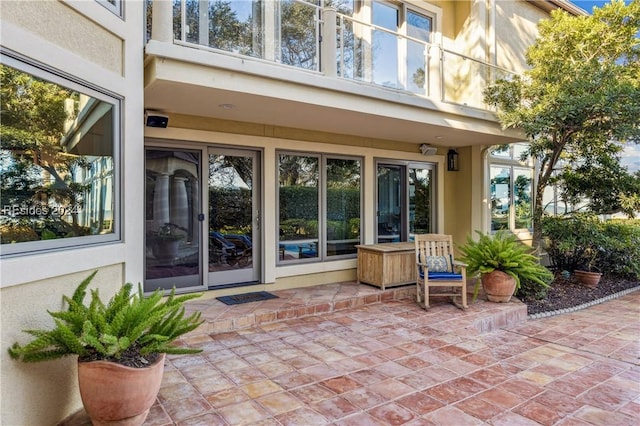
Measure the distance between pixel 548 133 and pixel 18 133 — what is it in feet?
24.1

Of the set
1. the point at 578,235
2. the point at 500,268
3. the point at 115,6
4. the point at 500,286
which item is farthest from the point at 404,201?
the point at 115,6

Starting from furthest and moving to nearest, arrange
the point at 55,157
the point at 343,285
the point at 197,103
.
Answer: the point at 343,285, the point at 197,103, the point at 55,157

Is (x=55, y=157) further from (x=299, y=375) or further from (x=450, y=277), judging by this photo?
(x=450, y=277)

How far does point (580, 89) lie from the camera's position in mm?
6078

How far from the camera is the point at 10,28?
7.80 ft

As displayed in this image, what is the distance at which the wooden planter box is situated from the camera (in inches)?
252

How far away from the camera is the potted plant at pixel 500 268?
5.91m

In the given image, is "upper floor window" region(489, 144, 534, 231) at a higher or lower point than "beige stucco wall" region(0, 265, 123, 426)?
higher

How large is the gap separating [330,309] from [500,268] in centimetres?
270

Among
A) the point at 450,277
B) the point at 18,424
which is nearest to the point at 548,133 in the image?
the point at 450,277

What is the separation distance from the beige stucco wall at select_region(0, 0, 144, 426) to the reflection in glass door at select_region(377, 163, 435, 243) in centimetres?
505

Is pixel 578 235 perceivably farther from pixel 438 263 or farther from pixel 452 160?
pixel 438 263

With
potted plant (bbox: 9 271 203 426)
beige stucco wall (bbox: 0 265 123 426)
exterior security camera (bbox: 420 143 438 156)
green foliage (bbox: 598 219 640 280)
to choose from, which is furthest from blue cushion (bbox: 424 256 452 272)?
beige stucco wall (bbox: 0 265 123 426)

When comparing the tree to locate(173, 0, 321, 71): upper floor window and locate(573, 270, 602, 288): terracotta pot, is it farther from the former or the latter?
locate(173, 0, 321, 71): upper floor window
